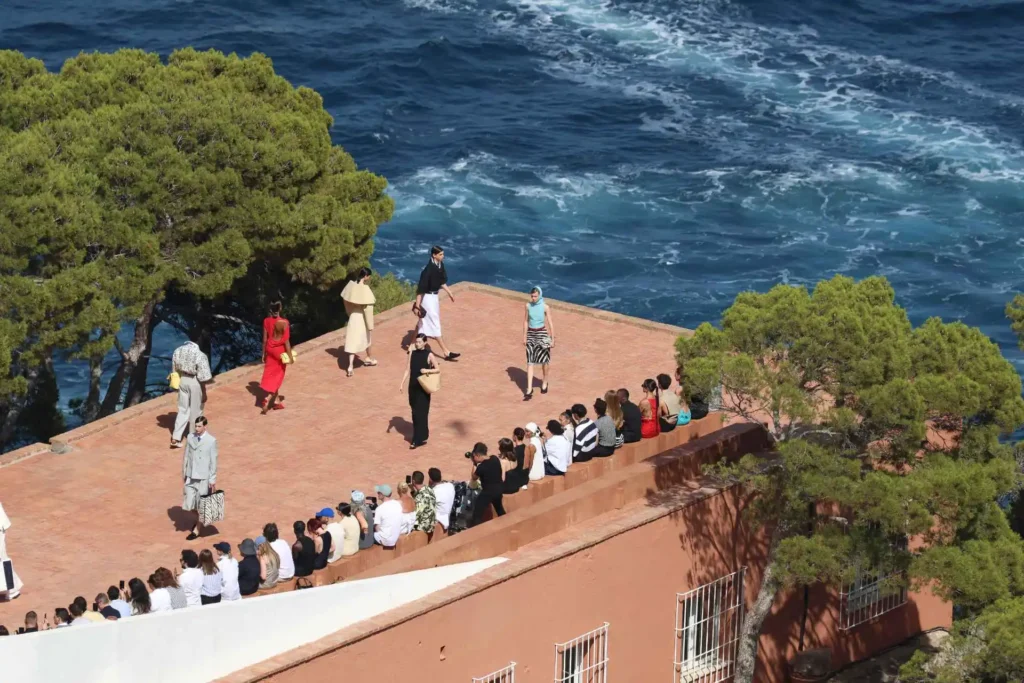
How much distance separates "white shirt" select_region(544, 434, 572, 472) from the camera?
82.2 feet

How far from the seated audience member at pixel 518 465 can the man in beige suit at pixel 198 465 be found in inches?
137

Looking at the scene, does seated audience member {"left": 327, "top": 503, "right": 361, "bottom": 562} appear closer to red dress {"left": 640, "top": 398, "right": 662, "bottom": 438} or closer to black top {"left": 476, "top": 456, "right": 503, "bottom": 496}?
black top {"left": 476, "top": 456, "right": 503, "bottom": 496}

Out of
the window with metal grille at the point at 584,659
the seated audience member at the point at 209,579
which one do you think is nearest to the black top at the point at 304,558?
the seated audience member at the point at 209,579

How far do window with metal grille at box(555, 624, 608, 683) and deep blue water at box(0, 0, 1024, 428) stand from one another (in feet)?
103

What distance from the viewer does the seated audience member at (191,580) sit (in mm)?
21281

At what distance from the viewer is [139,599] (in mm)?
20703

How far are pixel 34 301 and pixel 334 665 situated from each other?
1027 centimetres

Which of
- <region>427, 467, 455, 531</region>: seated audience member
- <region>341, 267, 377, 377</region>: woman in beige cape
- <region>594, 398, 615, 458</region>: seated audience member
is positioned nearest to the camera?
<region>427, 467, 455, 531</region>: seated audience member

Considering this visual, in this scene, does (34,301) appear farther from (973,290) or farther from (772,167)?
(772,167)

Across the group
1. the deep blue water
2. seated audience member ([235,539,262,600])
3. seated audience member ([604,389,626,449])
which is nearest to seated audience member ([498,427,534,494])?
seated audience member ([604,389,626,449])

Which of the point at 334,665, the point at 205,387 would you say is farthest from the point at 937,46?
the point at 334,665

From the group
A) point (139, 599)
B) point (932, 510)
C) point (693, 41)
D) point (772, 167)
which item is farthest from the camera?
point (693, 41)

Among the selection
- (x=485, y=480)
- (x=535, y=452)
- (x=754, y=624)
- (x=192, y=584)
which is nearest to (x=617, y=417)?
(x=535, y=452)

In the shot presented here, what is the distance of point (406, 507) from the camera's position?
23.9m
